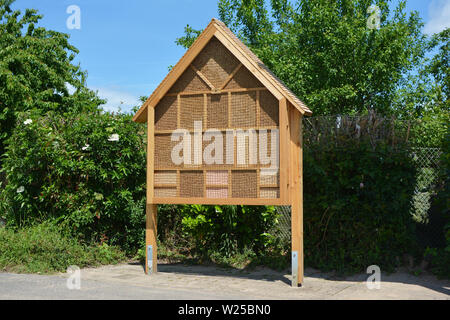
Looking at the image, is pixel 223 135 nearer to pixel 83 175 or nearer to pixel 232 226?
pixel 232 226

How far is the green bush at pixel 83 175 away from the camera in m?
9.74

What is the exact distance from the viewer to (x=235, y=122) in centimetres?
768

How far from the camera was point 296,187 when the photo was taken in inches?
295

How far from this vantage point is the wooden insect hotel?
7.36 metres

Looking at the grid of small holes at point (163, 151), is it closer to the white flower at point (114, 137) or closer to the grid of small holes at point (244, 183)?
the grid of small holes at point (244, 183)

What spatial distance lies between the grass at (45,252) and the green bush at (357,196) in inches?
174

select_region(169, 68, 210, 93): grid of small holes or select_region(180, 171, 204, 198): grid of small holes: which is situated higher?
select_region(169, 68, 210, 93): grid of small holes

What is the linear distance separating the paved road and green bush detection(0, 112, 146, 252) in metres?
1.59

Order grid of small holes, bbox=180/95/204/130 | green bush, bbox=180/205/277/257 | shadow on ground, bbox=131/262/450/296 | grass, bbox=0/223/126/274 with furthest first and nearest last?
green bush, bbox=180/205/277/257, grass, bbox=0/223/126/274, grid of small holes, bbox=180/95/204/130, shadow on ground, bbox=131/262/450/296

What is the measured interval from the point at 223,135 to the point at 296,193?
1.59 m

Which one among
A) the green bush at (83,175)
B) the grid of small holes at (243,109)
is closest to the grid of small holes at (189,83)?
the grid of small holes at (243,109)

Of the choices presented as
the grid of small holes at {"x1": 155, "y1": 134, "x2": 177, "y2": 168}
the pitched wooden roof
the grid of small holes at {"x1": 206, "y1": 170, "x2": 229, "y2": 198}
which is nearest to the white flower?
the pitched wooden roof

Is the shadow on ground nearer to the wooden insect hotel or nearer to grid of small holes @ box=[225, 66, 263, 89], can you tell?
the wooden insect hotel
